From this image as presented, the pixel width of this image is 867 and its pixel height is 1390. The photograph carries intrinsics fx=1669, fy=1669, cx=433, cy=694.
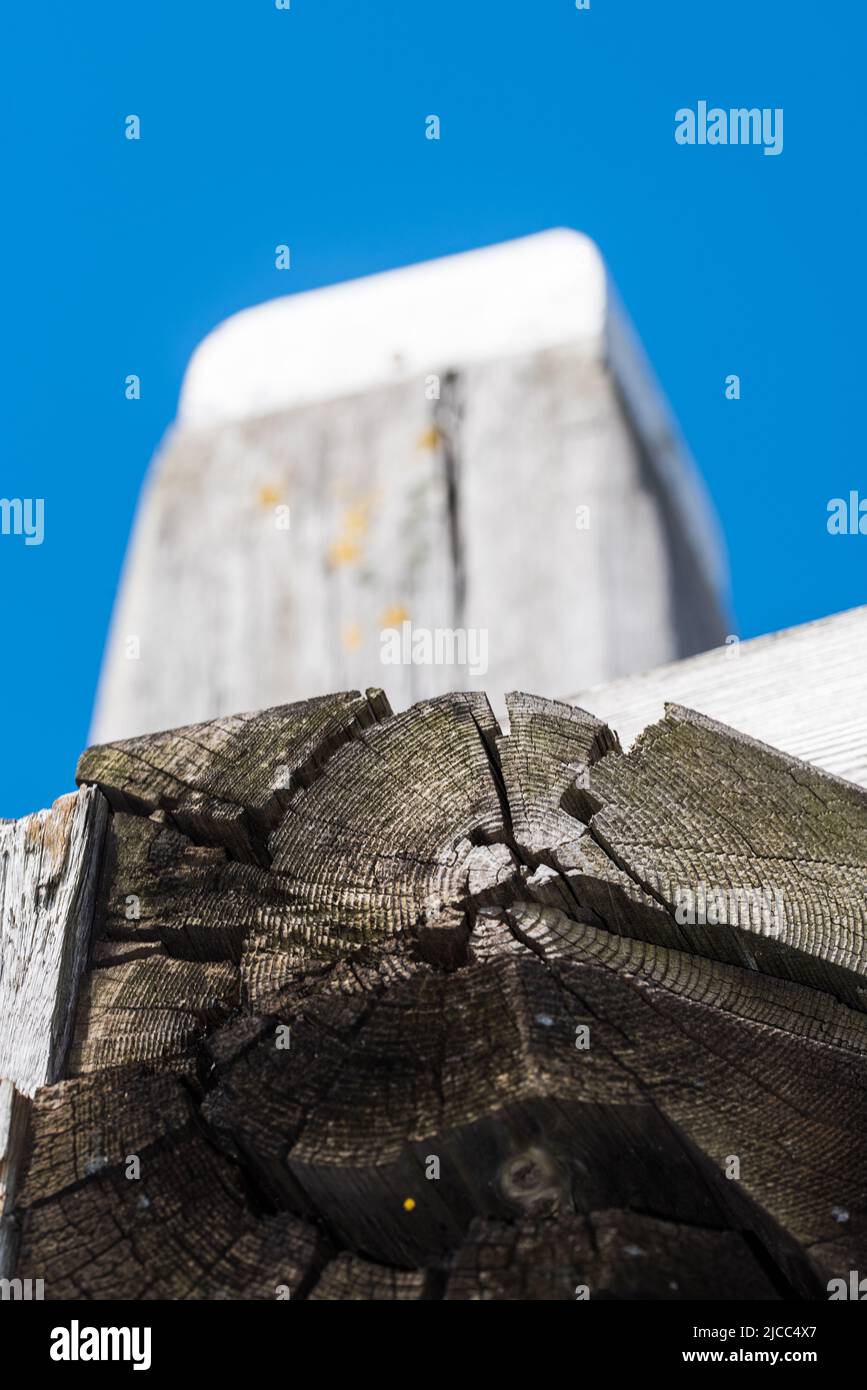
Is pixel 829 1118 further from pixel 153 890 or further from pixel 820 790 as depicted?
pixel 153 890

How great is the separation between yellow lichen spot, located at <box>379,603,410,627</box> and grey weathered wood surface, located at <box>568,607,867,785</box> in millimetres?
1675

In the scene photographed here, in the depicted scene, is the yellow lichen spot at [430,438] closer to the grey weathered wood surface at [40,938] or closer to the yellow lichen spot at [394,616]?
the yellow lichen spot at [394,616]

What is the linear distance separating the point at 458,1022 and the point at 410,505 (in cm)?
283

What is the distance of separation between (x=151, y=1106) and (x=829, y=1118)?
0.64 metres

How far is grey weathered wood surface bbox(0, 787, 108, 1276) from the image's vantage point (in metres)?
Result: 1.72

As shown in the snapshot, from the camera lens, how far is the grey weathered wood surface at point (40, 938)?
1722 mm

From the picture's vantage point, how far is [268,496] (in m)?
4.43

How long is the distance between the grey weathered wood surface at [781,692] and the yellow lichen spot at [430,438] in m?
1.92

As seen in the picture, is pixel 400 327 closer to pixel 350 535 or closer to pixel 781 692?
pixel 350 535
